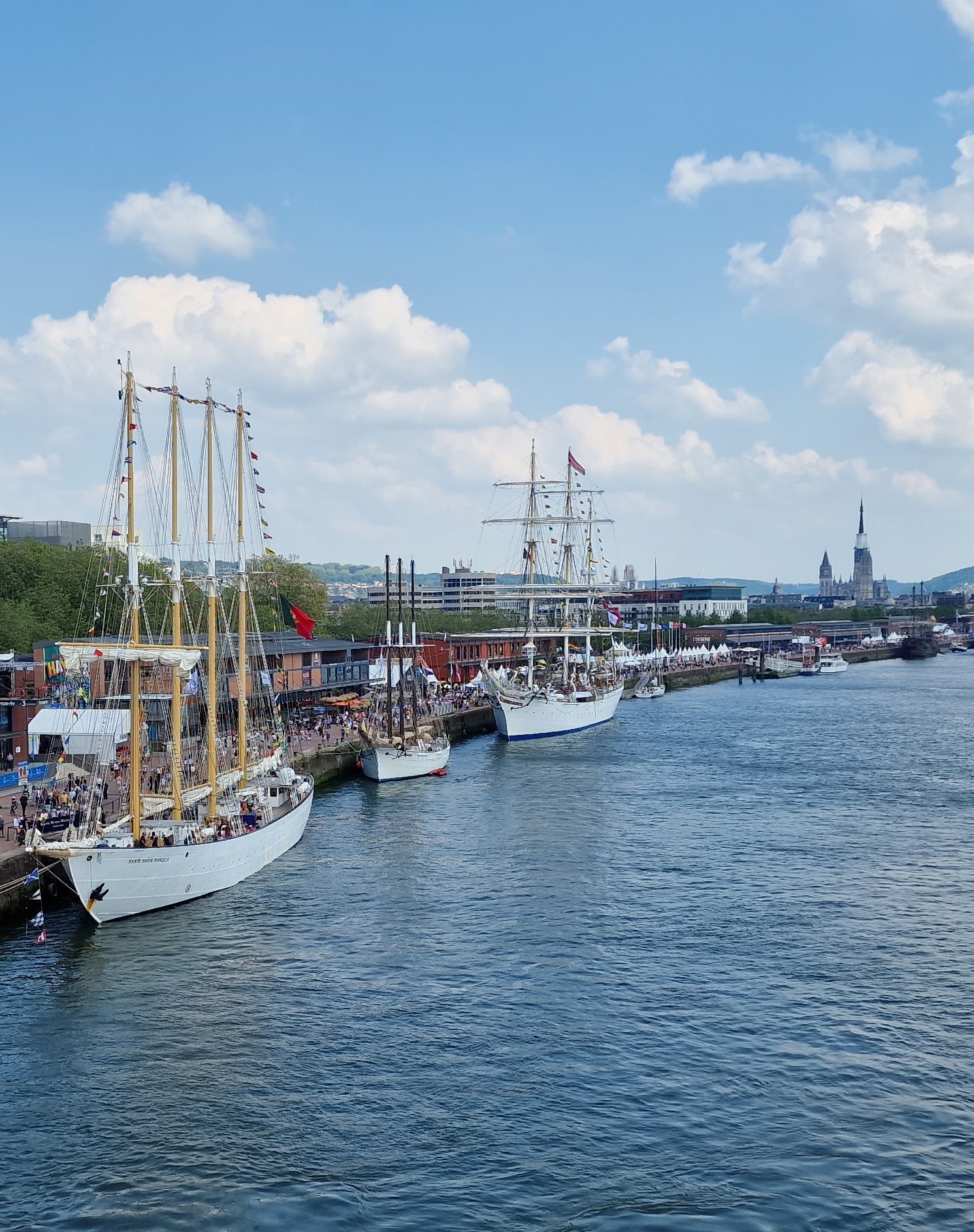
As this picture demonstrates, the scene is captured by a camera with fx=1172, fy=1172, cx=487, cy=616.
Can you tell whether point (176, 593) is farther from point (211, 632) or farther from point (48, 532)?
point (48, 532)

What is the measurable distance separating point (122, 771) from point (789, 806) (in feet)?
113

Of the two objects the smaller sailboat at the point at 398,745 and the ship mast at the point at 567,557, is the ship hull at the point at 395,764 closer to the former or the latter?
the smaller sailboat at the point at 398,745

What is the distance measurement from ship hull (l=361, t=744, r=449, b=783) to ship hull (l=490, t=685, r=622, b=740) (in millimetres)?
20494

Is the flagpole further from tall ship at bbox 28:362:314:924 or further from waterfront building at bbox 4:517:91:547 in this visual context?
waterfront building at bbox 4:517:91:547

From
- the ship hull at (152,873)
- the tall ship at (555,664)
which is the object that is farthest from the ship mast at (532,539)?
the ship hull at (152,873)

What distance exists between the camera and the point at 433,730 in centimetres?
8544

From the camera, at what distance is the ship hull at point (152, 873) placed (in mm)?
37312

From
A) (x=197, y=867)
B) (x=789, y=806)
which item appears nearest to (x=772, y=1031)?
(x=197, y=867)

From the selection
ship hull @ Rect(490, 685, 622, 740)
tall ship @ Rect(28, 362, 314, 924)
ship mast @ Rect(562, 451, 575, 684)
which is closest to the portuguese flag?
tall ship @ Rect(28, 362, 314, 924)

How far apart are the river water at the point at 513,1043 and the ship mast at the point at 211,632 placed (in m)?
4.32

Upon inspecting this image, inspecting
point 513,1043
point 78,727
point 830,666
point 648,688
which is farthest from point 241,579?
point 830,666

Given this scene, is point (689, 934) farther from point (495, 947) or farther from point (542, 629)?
point (542, 629)

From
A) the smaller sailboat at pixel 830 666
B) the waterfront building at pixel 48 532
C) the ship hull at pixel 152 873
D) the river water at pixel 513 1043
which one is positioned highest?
the waterfront building at pixel 48 532

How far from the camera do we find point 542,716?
314ft
